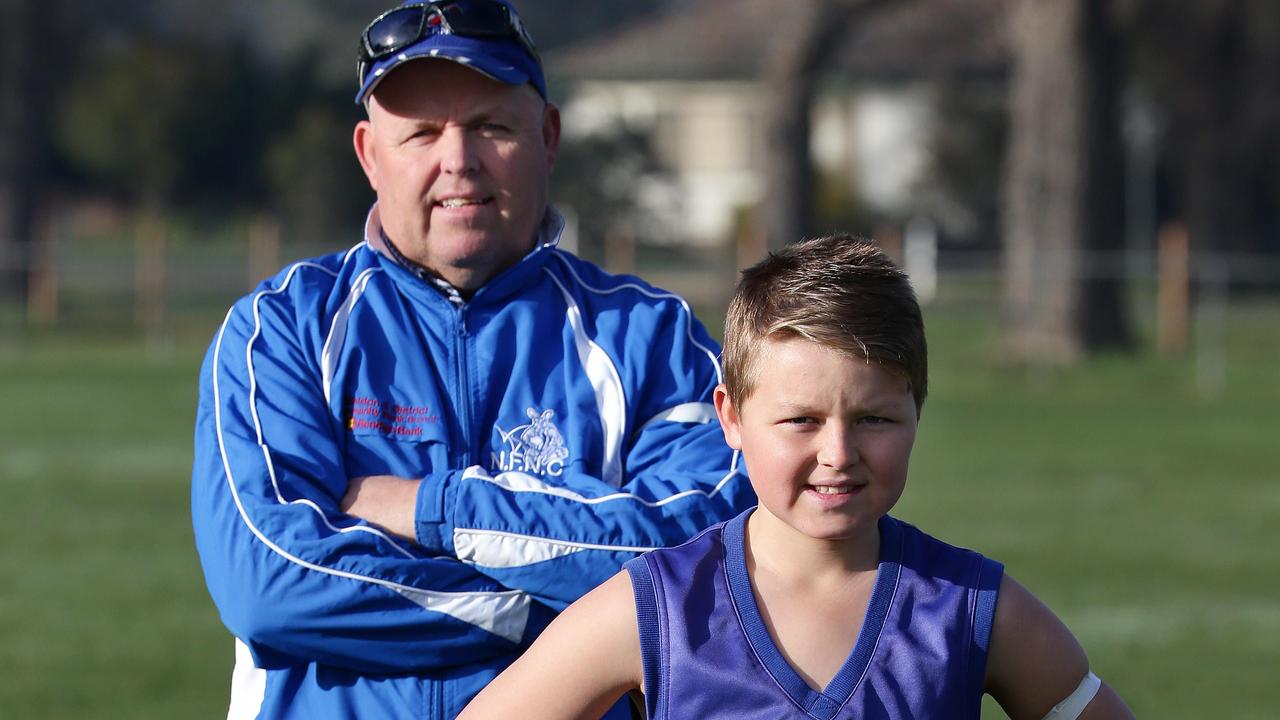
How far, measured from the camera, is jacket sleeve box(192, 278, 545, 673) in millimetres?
2801

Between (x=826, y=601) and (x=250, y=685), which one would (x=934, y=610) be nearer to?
(x=826, y=601)

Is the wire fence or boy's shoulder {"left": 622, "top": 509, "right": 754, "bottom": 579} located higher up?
the wire fence

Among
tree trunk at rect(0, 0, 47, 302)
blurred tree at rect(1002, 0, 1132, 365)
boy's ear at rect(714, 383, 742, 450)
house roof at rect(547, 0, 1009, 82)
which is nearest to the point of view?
boy's ear at rect(714, 383, 742, 450)

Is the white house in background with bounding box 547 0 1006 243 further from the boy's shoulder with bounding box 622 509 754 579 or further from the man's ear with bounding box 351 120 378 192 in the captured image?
the boy's shoulder with bounding box 622 509 754 579

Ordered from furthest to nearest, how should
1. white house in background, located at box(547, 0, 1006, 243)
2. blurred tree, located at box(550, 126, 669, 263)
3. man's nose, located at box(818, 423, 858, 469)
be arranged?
white house in background, located at box(547, 0, 1006, 243) → blurred tree, located at box(550, 126, 669, 263) → man's nose, located at box(818, 423, 858, 469)

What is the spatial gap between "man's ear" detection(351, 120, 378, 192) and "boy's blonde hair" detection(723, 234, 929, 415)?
3.17 feet

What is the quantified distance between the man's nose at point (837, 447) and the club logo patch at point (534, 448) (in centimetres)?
76

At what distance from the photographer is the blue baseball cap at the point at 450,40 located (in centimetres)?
304

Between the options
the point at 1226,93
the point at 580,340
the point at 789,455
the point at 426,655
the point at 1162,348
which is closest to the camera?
the point at 789,455

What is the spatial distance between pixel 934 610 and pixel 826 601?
0.14m

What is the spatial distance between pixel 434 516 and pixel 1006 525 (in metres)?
9.07

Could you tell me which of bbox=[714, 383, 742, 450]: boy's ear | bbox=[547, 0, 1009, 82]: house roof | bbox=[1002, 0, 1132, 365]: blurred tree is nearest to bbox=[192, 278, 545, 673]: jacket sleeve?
bbox=[714, 383, 742, 450]: boy's ear

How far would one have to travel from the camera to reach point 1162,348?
23906 millimetres

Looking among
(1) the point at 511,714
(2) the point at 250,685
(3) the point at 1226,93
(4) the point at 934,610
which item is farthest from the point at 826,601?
(3) the point at 1226,93
